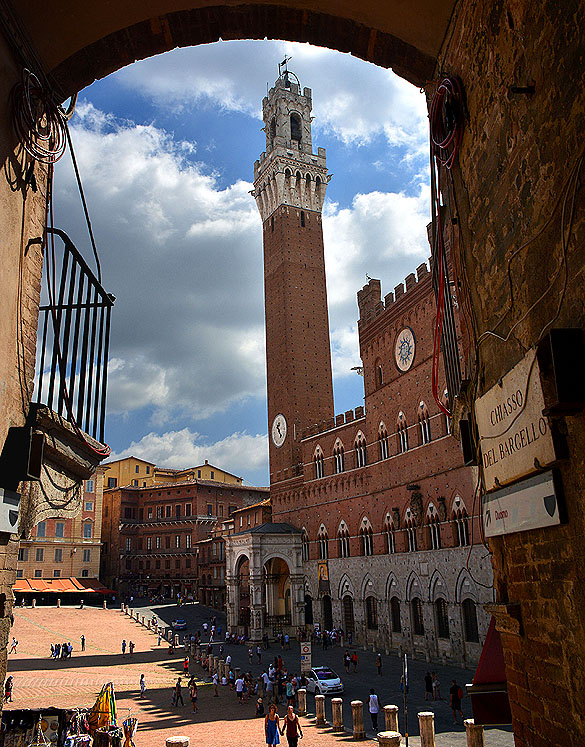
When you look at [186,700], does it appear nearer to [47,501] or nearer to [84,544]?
[47,501]

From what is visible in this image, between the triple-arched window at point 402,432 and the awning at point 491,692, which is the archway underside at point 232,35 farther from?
the triple-arched window at point 402,432

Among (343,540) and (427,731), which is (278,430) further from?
(427,731)

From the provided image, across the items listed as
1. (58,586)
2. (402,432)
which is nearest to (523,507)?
(402,432)

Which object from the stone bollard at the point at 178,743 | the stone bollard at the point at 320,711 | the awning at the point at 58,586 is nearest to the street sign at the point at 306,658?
the stone bollard at the point at 320,711

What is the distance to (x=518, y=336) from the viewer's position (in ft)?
15.5

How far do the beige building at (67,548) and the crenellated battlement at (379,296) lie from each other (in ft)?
90.1

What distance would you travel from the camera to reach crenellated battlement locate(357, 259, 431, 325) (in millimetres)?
30922

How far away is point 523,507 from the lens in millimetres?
4523

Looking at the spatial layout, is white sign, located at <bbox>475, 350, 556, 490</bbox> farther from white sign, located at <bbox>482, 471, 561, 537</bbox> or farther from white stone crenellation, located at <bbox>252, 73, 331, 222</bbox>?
white stone crenellation, located at <bbox>252, 73, 331, 222</bbox>

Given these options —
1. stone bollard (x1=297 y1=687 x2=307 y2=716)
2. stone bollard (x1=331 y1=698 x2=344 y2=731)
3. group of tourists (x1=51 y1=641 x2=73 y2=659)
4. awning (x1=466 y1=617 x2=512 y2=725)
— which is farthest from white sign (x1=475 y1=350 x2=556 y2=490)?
group of tourists (x1=51 y1=641 x2=73 y2=659)

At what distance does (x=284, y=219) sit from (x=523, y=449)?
46582mm

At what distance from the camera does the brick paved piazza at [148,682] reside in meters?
15.9

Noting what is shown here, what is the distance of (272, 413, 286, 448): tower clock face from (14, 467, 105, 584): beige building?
15.7m

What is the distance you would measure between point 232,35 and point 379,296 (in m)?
29.2
